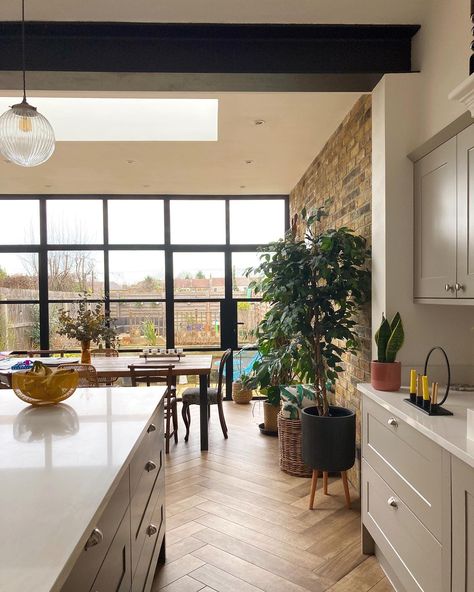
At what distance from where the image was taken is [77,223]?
20.9 feet

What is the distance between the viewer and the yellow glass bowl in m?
2.09

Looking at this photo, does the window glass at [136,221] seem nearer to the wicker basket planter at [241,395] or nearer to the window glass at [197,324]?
the window glass at [197,324]

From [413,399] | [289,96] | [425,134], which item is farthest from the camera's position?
[289,96]

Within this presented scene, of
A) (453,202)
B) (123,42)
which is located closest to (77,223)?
(123,42)

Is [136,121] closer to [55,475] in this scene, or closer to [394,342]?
[394,342]

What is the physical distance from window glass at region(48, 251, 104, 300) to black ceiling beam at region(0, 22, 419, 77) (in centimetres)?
392

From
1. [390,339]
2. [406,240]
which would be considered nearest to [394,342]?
[390,339]

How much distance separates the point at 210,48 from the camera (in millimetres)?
2643

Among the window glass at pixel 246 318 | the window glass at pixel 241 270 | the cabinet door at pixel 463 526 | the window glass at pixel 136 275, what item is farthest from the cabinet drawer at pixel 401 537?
the window glass at pixel 136 275

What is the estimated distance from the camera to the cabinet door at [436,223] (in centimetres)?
217

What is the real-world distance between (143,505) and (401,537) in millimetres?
1132

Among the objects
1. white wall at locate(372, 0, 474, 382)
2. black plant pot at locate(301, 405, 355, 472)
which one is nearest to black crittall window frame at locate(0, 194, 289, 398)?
black plant pot at locate(301, 405, 355, 472)

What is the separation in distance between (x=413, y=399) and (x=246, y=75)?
2003 mm

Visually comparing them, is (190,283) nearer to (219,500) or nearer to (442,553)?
(219,500)
